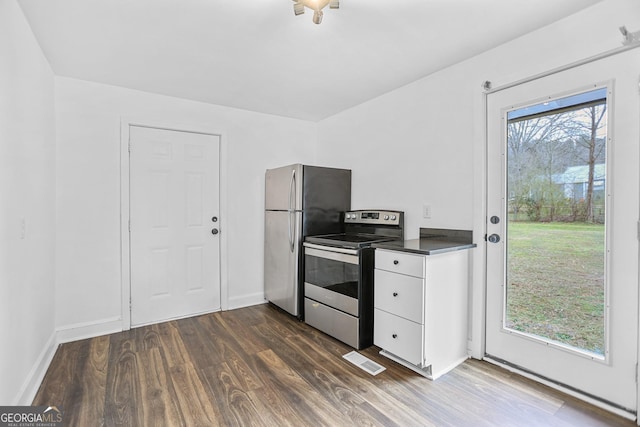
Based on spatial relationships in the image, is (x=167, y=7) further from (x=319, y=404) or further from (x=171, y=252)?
(x=319, y=404)

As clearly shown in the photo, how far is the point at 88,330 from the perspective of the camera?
109 inches

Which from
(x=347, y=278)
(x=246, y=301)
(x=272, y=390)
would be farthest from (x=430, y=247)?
(x=246, y=301)

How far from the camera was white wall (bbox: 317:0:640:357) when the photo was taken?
1.83m

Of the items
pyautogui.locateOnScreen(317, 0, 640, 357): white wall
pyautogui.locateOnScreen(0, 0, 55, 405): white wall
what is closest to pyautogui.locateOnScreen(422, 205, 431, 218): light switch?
pyautogui.locateOnScreen(317, 0, 640, 357): white wall

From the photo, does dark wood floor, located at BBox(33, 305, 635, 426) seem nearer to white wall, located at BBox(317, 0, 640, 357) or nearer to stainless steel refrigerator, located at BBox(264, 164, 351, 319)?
white wall, located at BBox(317, 0, 640, 357)

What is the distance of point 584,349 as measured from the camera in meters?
1.84

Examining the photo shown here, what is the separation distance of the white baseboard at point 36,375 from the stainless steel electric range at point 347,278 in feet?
6.47

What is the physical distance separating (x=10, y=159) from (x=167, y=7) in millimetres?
1156

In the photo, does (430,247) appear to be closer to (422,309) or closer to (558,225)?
(422,309)

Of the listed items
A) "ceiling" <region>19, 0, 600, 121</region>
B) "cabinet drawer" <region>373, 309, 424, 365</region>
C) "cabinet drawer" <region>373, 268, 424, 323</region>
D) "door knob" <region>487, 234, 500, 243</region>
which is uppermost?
"ceiling" <region>19, 0, 600, 121</region>

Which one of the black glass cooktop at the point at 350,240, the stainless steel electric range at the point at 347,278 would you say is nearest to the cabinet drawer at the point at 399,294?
the stainless steel electric range at the point at 347,278

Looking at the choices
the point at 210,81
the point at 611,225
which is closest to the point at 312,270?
the point at 210,81

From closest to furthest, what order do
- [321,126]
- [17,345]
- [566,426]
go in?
[566,426] < [17,345] < [321,126]

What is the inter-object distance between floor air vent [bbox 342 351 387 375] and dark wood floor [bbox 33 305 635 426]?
5 cm
